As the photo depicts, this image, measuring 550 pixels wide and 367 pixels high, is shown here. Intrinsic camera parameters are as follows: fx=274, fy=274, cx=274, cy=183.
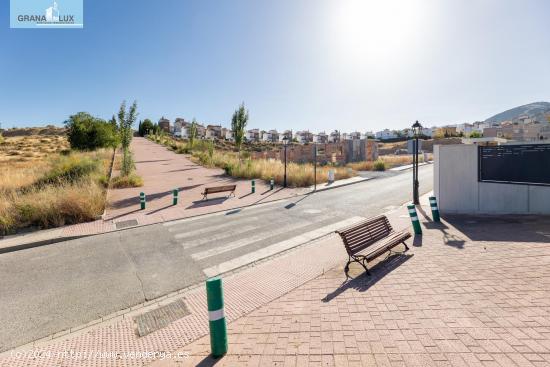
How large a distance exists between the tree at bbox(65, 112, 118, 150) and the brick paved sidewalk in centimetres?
3867

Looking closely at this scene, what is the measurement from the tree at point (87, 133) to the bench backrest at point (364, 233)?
1494 inches

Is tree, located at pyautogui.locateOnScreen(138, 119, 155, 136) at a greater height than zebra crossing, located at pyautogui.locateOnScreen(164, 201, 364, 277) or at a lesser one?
greater

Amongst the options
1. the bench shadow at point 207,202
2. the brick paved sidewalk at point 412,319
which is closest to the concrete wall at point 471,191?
the brick paved sidewalk at point 412,319

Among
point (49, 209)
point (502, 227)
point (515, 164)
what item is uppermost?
Answer: point (515, 164)

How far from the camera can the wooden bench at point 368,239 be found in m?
5.44

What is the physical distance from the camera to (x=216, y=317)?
10.9 ft

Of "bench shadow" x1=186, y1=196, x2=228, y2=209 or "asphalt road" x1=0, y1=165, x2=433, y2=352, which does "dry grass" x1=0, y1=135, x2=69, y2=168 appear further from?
"asphalt road" x1=0, y1=165, x2=433, y2=352

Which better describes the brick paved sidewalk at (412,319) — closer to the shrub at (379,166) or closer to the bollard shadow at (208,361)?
the bollard shadow at (208,361)

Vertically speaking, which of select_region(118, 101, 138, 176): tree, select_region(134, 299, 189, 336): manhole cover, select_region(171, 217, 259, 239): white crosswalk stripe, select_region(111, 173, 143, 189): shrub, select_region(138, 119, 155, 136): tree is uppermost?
select_region(138, 119, 155, 136): tree

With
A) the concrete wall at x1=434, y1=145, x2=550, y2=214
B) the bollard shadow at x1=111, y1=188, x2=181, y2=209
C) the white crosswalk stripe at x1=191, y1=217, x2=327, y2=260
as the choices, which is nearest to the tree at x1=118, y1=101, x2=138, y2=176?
the bollard shadow at x1=111, y1=188, x2=181, y2=209

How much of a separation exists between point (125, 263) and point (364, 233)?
5549 mm

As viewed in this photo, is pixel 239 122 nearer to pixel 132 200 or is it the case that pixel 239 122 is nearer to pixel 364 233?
pixel 132 200

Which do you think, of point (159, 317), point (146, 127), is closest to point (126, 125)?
point (159, 317)

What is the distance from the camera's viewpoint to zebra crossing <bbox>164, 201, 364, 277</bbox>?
267 inches
